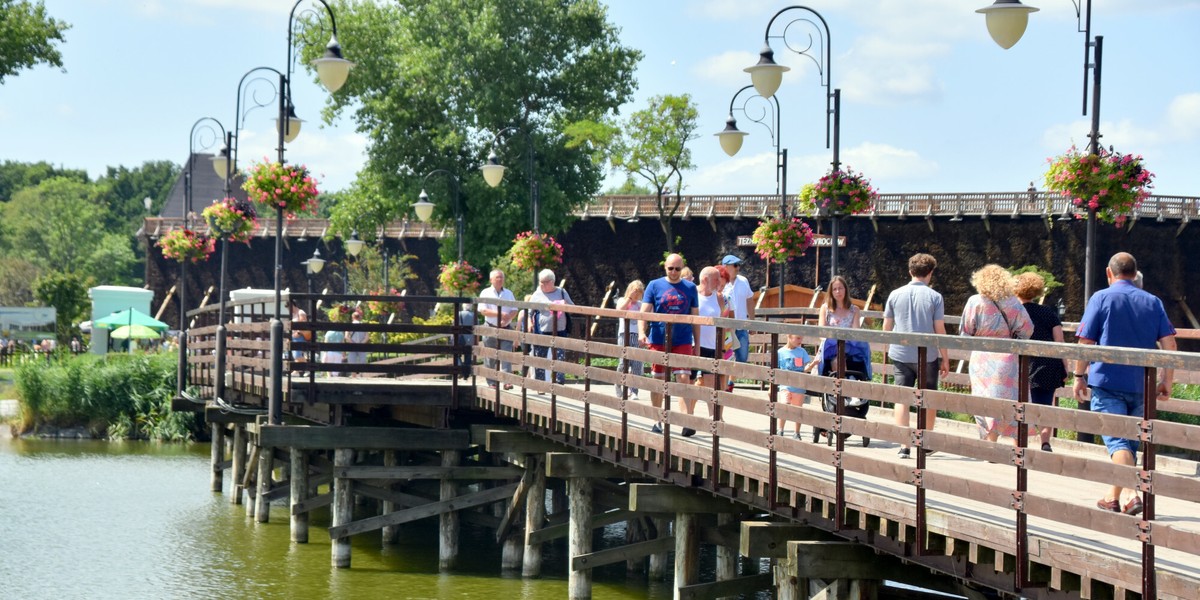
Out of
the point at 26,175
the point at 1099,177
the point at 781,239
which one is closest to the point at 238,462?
the point at 781,239

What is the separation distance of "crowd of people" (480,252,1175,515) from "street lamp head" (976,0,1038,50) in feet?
10.0

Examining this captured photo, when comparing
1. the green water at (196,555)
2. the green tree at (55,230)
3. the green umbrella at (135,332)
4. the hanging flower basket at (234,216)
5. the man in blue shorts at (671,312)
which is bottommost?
the green water at (196,555)

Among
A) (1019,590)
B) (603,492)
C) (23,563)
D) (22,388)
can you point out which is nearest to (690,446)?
(1019,590)

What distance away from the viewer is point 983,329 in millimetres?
9727

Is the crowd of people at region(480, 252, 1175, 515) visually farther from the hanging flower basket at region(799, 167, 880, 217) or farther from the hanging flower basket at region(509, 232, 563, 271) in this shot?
the hanging flower basket at region(509, 232, 563, 271)

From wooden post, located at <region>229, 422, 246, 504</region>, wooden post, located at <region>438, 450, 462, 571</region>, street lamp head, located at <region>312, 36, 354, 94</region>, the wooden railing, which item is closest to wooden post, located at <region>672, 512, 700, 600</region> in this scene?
the wooden railing

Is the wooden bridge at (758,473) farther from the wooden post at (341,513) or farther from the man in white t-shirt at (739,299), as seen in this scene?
the man in white t-shirt at (739,299)

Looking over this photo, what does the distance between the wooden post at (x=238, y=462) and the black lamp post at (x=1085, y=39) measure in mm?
13615

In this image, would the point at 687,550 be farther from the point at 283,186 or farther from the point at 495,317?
the point at 283,186

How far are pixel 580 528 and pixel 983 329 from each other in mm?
5471

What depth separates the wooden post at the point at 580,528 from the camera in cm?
1400

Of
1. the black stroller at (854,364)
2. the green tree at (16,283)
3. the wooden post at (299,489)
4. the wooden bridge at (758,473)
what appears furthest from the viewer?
the green tree at (16,283)

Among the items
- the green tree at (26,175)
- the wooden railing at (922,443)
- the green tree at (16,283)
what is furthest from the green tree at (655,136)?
the green tree at (26,175)

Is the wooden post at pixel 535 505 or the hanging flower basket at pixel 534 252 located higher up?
the hanging flower basket at pixel 534 252
